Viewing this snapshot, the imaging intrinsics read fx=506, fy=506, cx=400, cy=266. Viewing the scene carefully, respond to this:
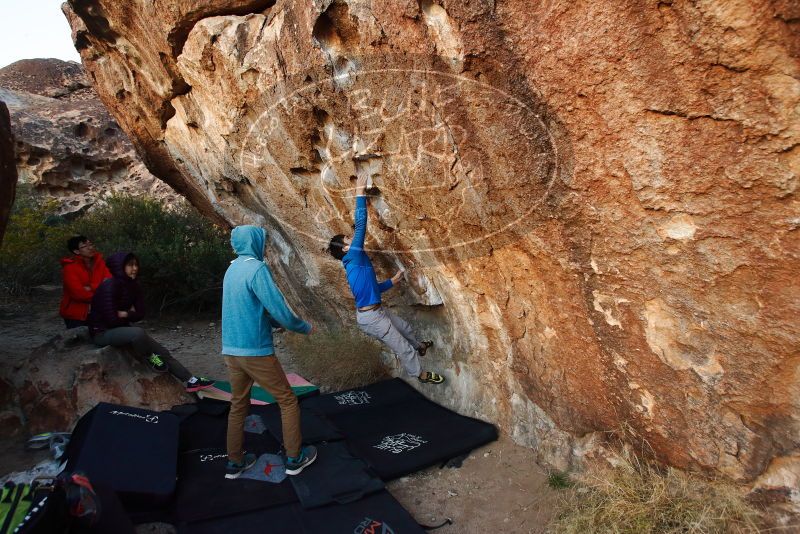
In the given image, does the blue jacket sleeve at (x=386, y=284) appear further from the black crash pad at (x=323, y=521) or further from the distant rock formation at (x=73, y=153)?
the distant rock formation at (x=73, y=153)

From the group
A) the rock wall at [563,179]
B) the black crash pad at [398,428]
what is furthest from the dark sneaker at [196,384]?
the rock wall at [563,179]

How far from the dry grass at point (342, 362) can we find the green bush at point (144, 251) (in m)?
2.85

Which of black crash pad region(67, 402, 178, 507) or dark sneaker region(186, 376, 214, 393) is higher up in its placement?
black crash pad region(67, 402, 178, 507)

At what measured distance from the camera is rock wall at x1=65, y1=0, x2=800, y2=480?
1.78m

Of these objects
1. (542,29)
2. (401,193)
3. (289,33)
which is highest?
(289,33)

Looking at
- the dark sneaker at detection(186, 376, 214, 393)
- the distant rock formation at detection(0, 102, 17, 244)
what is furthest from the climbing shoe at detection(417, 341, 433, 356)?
the distant rock formation at detection(0, 102, 17, 244)

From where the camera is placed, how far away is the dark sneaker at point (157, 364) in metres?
4.00

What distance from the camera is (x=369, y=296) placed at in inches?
144

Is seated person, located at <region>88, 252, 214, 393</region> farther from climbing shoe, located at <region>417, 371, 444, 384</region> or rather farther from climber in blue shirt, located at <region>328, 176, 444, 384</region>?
climbing shoe, located at <region>417, 371, 444, 384</region>

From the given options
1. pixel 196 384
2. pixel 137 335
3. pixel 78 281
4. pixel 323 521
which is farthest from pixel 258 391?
pixel 323 521

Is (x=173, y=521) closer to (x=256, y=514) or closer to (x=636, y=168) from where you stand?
(x=256, y=514)

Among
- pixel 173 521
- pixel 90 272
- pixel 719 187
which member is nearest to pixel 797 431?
pixel 719 187

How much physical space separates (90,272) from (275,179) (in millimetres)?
1794

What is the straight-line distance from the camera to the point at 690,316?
2125mm
